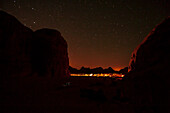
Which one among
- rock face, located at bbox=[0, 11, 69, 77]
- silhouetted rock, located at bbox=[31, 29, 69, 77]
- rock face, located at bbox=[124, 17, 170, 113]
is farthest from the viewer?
silhouetted rock, located at bbox=[31, 29, 69, 77]

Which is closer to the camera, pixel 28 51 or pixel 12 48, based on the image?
pixel 12 48

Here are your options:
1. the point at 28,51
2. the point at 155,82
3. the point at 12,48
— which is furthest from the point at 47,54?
the point at 155,82

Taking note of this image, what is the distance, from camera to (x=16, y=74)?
2183 cm

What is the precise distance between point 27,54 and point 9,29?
24.0 ft

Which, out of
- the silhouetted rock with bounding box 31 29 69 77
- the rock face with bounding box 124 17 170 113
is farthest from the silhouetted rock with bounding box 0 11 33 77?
the rock face with bounding box 124 17 170 113

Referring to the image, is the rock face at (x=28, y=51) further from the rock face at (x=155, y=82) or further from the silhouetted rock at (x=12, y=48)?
the rock face at (x=155, y=82)

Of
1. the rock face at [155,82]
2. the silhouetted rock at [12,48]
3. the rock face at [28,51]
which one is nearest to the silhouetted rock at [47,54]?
the rock face at [28,51]

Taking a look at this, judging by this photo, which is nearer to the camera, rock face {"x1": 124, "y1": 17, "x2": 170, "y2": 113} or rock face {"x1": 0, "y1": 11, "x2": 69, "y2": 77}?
rock face {"x1": 124, "y1": 17, "x2": 170, "y2": 113}

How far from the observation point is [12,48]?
22.8 meters

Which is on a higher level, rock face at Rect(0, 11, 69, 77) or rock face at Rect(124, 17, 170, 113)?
rock face at Rect(0, 11, 69, 77)

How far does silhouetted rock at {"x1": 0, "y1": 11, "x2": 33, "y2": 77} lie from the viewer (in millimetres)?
20578

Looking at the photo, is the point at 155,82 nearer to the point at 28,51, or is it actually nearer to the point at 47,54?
the point at 47,54

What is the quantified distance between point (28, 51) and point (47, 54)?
5064 millimetres

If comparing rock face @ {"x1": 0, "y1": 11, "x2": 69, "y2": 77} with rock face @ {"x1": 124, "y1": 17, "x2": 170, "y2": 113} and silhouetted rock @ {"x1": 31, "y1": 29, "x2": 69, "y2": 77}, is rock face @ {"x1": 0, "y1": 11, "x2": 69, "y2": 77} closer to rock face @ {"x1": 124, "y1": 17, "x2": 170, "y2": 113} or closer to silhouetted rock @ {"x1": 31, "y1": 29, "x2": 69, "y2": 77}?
silhouetted rock @ {"x1": 31, "y1": 29, "x2": 69, "y2": 77}
